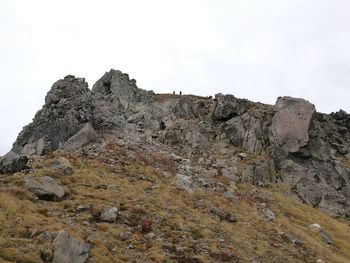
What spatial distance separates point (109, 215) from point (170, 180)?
13.7 m

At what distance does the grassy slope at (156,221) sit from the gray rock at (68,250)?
1.74 ft

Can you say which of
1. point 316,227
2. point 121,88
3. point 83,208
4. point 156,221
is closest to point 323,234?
point 316,227

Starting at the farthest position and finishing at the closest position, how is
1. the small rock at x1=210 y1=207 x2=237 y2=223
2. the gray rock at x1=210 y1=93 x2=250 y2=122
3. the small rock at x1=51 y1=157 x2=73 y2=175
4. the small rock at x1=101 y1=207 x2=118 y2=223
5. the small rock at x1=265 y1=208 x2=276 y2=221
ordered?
the gray rock at x1=210 y1=93 x2=250 y2=122
the small rock at x1=265 y1=208 x2=276 y2=221
the small rock at x1=51 y1=157 x2=73 y2=175
the small rock at x1=210 y1=207 x2=237 y2=223
the small rock at x1=101 y1=207 x2=118 y2=223

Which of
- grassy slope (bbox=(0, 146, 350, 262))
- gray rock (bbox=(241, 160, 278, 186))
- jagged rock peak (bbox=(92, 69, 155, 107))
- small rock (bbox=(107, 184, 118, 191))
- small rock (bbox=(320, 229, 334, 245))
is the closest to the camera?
grassy slope (bbox=(0, 146, 350, 262))

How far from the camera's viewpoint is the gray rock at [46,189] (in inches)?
1299

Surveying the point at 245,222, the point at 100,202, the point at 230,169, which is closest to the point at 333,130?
the point at 230,169

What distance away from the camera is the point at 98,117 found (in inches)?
2189

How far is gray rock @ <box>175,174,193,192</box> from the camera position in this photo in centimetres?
4344

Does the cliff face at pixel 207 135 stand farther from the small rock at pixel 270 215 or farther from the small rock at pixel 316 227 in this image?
the small rock at pixel 316 227

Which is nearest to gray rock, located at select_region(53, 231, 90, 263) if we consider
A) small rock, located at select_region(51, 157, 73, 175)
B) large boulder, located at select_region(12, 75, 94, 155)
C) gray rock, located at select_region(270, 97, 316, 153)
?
small rock, located at select_region(51, 157, 73, 175)

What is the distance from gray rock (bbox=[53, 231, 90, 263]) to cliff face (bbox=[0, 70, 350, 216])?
69.3ft

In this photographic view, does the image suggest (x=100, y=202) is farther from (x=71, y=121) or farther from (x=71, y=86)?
(x=71, y=86)

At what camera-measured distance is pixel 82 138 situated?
48625mm

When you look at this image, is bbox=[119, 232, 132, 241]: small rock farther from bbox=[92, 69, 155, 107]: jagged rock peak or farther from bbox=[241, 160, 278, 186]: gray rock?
bbox=[92, 69, 155, 107]: jagged rock peak
